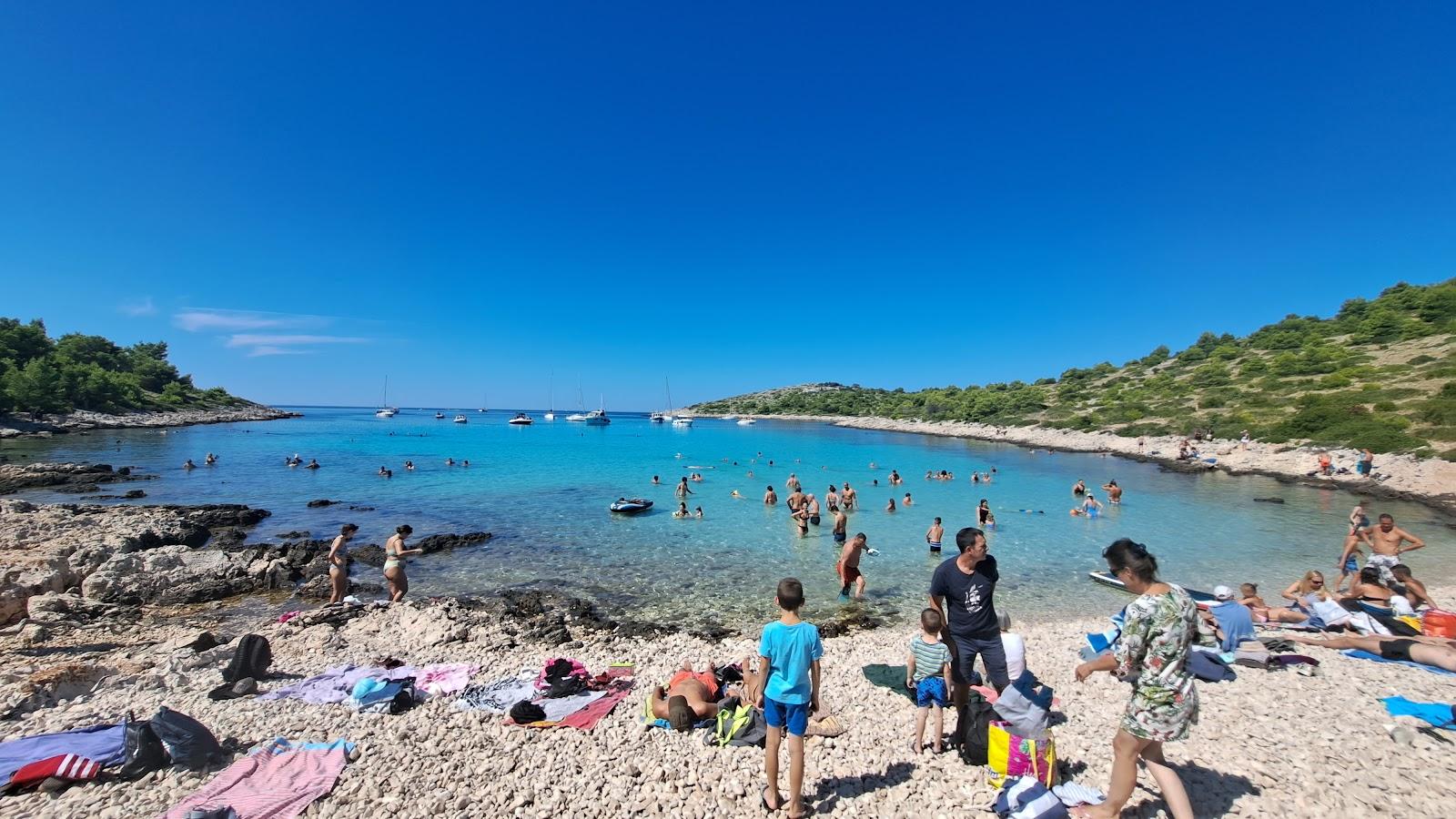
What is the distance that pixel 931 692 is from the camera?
19.2ft

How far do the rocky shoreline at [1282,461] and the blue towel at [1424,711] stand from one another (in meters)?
27.6

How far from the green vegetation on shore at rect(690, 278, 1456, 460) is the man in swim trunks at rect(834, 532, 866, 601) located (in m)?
37.2

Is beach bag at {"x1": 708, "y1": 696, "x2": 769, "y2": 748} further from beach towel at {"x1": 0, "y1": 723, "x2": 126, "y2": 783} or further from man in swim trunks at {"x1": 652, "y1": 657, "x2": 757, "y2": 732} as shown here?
beach towel at {"x1": 0, "y1": 723, "x2": 126, "y2": 783}

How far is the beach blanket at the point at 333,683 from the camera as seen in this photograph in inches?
289

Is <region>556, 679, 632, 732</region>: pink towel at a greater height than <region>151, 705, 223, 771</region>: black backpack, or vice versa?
<region>151, 705, 223, 771</region>: black backpack

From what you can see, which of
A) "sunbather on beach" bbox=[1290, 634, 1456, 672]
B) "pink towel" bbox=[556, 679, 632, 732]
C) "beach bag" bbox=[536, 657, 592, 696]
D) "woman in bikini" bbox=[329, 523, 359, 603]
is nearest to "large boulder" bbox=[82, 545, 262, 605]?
"woman in bikini" bbox=[329, 523, 359, 603]

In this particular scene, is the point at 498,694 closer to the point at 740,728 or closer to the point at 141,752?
the point at 141,752

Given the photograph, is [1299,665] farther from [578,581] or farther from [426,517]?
[426,517]

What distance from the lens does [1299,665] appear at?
7727 mm

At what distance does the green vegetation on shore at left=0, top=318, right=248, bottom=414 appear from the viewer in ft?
189

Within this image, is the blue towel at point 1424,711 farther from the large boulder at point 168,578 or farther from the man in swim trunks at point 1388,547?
the large boulder at point 168,578

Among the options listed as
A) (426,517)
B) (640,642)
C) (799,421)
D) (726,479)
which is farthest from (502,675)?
(799,421)

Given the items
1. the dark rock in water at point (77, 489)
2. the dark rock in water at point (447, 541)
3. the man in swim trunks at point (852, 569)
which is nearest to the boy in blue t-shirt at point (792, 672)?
the man in swim trunks at point (852, 569)

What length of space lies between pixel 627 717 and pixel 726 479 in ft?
96.2
